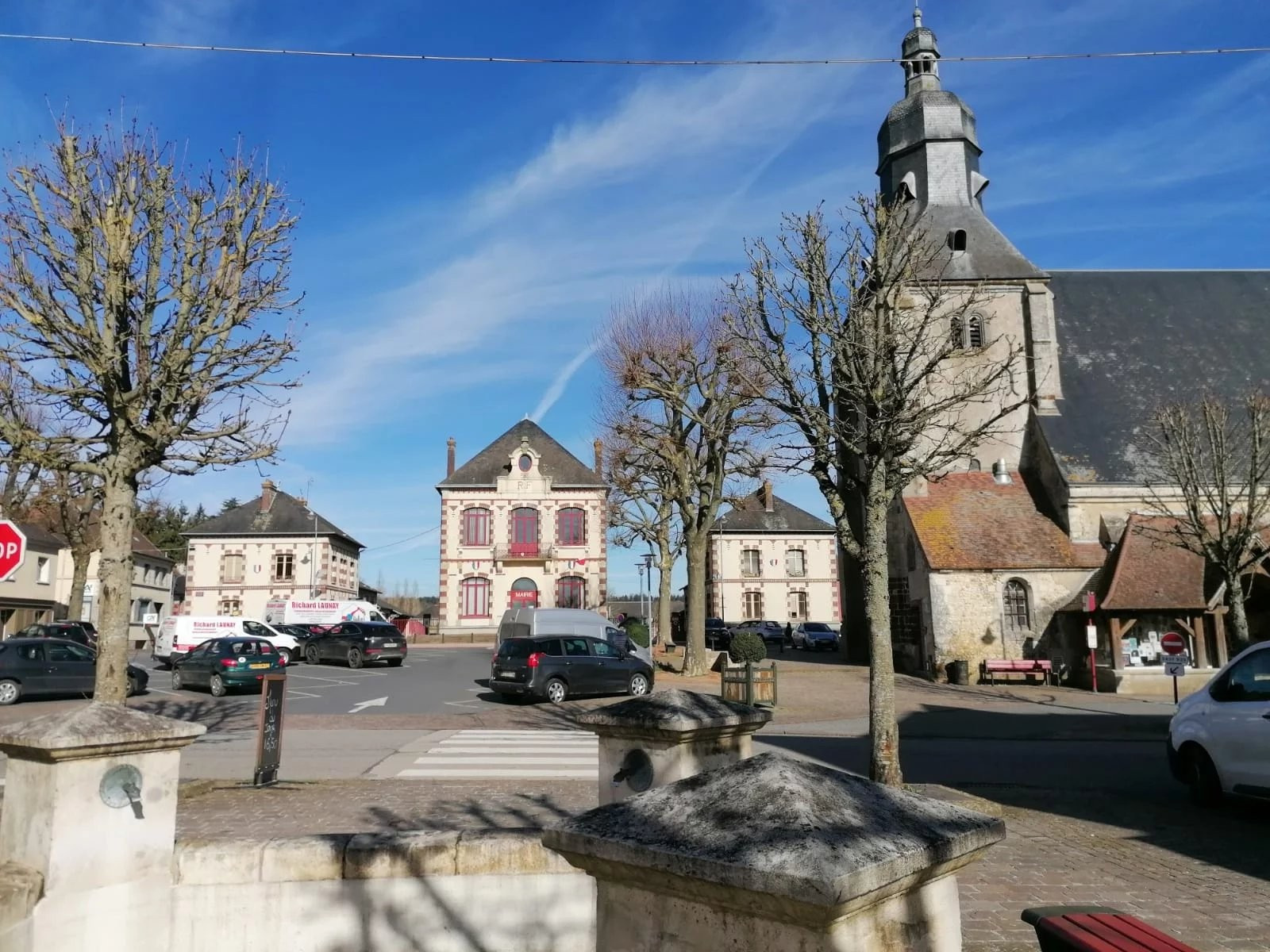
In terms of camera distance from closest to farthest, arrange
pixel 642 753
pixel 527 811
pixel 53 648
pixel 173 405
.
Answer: pixel 642 753 < pixel 527 811 < pixel 173 405 < pixel 53 648

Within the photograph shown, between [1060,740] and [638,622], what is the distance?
2349 cm

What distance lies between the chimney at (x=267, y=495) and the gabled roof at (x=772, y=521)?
2650 cm

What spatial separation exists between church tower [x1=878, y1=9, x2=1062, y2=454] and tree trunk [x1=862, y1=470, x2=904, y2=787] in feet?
75.5

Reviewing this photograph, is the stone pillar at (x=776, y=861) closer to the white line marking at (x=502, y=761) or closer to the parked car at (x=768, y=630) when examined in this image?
the white line marking at (x=502, y=761)

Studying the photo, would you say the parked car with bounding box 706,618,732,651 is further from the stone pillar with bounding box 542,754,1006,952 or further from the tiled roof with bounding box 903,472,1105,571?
the stone pillar with bounding box 542,754,1006,952

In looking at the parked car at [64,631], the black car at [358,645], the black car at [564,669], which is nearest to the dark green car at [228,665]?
the black car at [564,669]

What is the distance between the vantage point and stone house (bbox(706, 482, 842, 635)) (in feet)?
185

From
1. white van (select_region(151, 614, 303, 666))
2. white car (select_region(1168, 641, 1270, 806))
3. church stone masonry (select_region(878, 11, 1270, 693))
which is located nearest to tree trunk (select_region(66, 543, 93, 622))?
white van (select_region(151, 614, 303, 666))

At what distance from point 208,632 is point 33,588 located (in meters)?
15.9

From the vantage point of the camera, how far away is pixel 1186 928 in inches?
212

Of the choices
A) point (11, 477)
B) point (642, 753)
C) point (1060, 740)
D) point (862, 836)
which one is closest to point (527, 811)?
point (642, 753)

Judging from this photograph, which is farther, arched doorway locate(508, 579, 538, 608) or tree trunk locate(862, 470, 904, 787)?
arched doorway locate(508, 579, 538, 608)

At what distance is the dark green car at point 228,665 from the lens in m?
21.2

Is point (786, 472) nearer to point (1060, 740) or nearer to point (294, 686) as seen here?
point (1060, 740)
